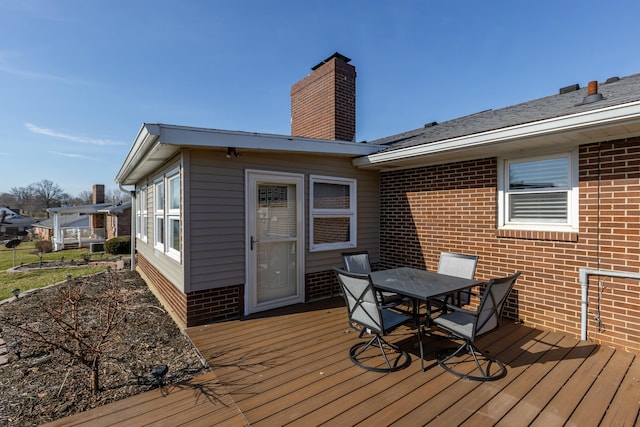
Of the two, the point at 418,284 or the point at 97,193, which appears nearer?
the point at 418,284

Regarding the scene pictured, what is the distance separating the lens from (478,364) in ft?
8.89

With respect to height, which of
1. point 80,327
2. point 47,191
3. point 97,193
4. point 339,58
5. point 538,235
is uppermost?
point 47,191

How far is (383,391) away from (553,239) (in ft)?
9.87

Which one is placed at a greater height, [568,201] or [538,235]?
[568,201]

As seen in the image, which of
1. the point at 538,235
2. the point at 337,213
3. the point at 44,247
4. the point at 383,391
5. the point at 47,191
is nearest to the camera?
the point at 383,391

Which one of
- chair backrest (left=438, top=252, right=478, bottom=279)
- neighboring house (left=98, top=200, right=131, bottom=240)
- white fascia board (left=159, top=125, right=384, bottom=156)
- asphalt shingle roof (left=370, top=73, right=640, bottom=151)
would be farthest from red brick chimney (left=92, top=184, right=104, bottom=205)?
chair backrest (left=438, top=252, right=478, bottom=279)

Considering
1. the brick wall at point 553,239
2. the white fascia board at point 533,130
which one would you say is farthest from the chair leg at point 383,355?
the white fascia board at point 533,130

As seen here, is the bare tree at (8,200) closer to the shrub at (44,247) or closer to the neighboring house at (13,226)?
the neighboring house at (13,226)

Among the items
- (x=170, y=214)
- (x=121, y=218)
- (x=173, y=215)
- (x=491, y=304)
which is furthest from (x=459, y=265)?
(x=121, y=218)

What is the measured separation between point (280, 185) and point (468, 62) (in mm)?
7792

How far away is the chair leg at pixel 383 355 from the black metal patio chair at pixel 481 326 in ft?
1.18

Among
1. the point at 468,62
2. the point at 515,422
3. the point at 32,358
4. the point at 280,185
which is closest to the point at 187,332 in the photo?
the point at 32,358

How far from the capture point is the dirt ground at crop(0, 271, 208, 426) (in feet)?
7.94

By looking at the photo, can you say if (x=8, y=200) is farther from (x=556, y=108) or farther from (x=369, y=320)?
(x=556, y=108)
